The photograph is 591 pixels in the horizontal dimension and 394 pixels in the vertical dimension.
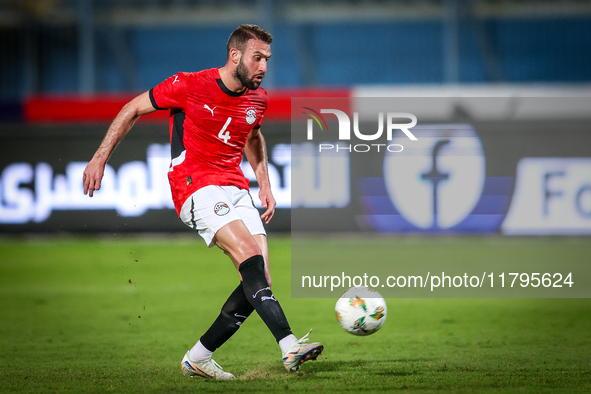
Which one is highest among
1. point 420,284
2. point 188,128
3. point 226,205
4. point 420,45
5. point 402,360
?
point 420,45

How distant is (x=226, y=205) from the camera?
13.0 feet

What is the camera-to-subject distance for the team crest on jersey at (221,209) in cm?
393

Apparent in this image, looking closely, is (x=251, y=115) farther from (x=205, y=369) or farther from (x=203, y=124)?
(x=205, y=369)

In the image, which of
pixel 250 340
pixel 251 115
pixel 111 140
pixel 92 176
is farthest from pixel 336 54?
pixel 92 176

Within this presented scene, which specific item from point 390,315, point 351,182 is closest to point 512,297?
point 390,315

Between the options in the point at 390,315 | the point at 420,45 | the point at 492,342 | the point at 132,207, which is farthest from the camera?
the point at 420,45

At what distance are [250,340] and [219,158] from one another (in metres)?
1.83

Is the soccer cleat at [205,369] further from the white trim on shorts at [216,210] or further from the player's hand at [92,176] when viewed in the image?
the player's hand at [92,176]

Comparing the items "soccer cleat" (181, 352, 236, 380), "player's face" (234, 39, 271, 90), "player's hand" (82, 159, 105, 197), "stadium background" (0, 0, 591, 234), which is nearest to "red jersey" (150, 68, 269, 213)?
"player's face" (234, 39, 271, 90)

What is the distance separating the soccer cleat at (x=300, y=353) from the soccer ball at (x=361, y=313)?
61cm

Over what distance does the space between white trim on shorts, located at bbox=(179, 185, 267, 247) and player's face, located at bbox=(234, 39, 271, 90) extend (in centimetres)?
66

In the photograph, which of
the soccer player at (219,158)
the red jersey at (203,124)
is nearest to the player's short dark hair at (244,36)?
the soccer player at (219,158)

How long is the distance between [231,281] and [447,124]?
601 cm

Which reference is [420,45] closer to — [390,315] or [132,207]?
[132,207]
